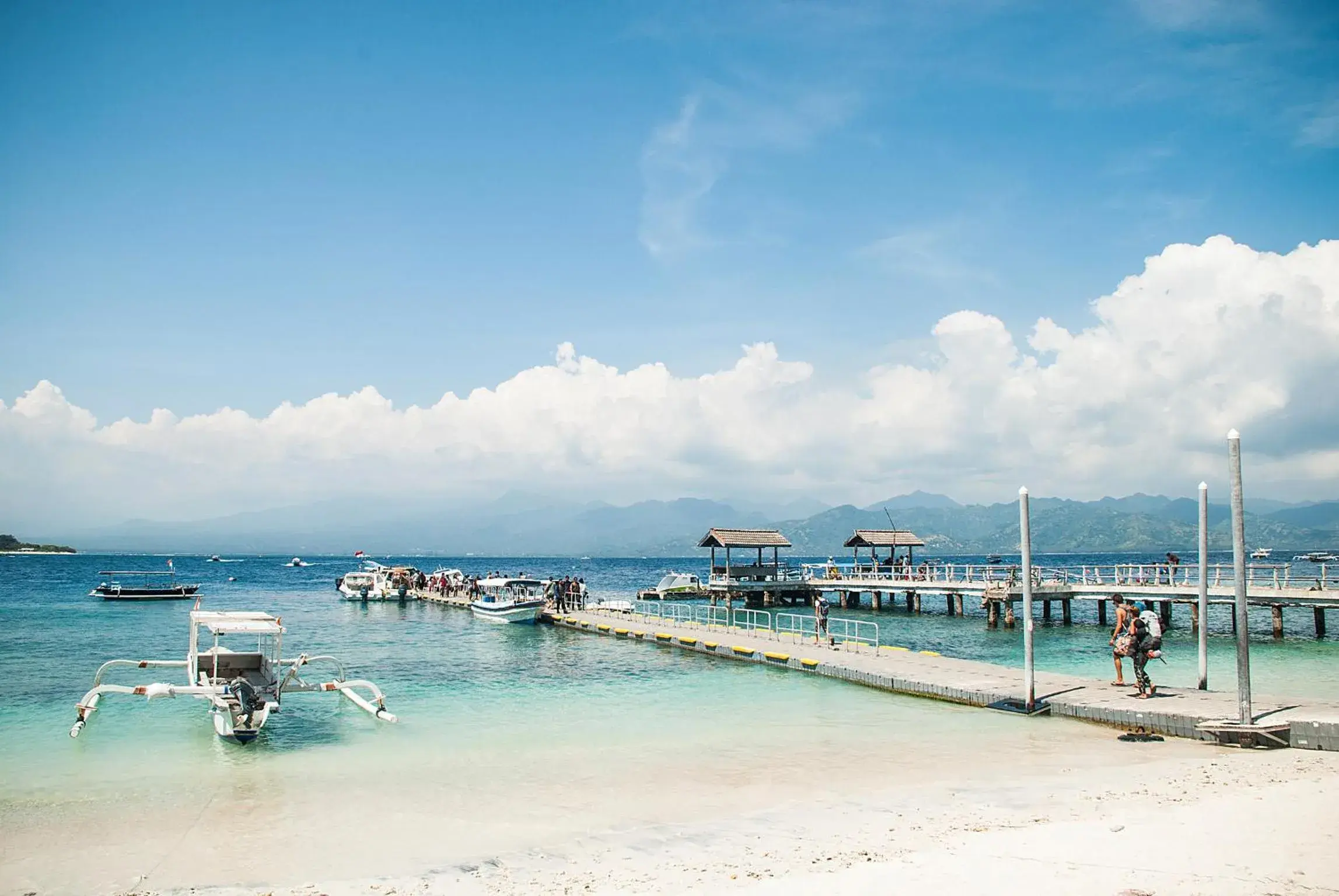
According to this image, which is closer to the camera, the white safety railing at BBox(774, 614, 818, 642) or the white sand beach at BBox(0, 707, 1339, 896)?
the white sand beach at BBox(0, 707, 1339, 896)

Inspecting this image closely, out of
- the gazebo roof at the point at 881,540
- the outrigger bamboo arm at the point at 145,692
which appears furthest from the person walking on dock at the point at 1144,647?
the gazebo roof at the point at 881,540

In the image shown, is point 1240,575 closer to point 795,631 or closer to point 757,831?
point 757,831

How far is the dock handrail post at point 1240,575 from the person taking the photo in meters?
14.3

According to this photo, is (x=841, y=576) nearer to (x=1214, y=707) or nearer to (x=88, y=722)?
(x=1214, y=707)

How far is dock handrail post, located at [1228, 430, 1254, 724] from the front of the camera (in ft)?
47.0

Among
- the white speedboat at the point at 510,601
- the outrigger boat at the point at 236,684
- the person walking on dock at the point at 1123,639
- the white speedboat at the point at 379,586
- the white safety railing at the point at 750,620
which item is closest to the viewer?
the outrigger boat at the point at 236,684

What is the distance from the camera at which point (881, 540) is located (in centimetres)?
5572

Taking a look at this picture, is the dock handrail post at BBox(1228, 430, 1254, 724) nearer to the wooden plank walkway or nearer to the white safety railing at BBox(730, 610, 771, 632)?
the wooden plank walkway

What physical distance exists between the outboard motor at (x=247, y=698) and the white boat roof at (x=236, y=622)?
1954 mm

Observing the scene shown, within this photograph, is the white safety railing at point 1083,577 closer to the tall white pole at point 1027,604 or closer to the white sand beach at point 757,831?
the tall white pole at point 1027,604

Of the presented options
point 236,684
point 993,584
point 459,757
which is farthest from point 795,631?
point 236,684

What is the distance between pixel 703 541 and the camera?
170 ft

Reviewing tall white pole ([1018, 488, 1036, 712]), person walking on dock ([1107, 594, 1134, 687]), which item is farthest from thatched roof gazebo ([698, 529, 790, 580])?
tall white pole ([1018, 488, 1036, 712])

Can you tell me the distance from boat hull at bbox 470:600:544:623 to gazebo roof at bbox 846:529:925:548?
19.9m
